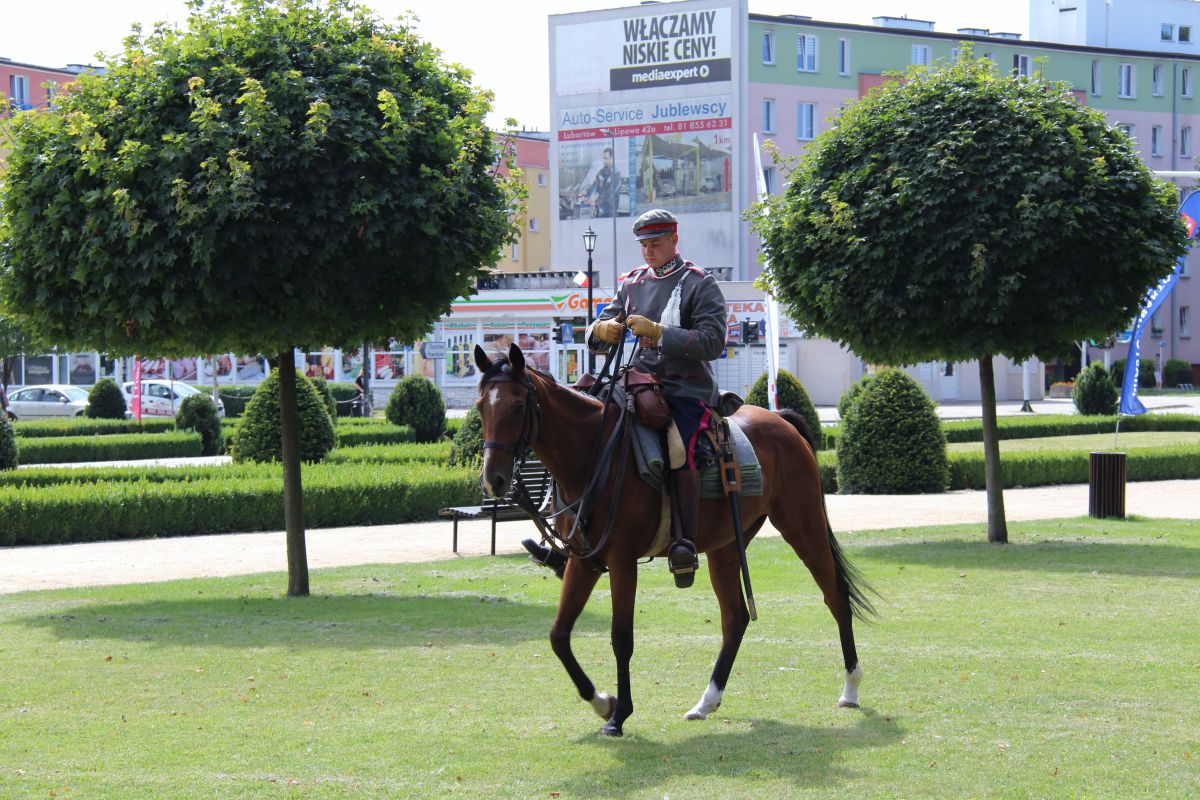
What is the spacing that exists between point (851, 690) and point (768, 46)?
64146mm

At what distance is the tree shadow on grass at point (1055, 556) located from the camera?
1423 centimetres

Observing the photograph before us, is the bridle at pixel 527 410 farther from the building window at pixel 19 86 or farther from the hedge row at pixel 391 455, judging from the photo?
the building window at pixel 19 86

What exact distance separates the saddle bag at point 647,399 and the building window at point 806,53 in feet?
211

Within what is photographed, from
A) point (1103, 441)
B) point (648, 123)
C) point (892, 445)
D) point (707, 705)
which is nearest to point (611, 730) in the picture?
point (707, 705)

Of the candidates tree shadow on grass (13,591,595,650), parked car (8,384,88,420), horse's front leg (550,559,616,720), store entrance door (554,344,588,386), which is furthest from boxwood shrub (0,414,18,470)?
store entrance door (554,344,588,386)

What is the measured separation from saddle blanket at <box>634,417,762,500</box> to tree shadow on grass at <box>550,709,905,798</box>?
124 centimetres

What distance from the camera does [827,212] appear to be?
51.8 feet

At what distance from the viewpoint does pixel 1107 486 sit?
19281 mm

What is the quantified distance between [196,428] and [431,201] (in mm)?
24027

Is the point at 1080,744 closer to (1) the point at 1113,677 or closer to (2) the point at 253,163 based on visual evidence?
(1) the point at 1113,677

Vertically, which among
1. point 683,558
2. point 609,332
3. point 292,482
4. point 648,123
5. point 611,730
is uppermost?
point 648,123

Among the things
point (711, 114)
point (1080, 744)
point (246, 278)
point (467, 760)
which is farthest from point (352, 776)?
point (711, 114)

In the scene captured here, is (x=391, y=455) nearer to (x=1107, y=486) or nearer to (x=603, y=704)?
(x=1107, y=486)

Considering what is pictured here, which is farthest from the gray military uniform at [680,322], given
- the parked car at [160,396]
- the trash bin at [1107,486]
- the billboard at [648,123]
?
the billboard at [648,123]
